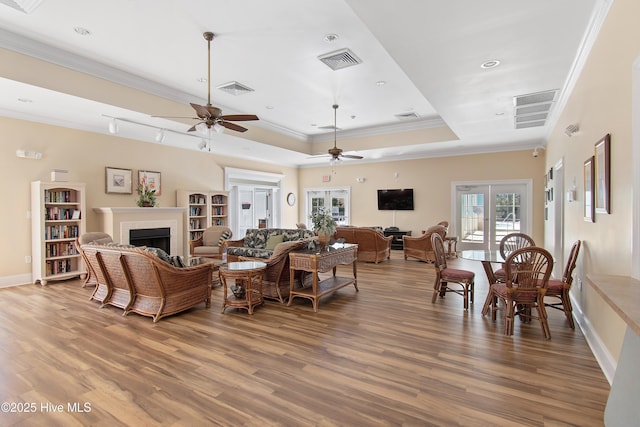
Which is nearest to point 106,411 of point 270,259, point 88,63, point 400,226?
point 270,259

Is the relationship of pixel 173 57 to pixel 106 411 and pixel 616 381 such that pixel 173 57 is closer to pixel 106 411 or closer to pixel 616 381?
pixel 106 411

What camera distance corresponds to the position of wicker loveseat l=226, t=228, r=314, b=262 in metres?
5.03

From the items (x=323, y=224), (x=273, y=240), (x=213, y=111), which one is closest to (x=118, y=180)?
(x=273, y=240)

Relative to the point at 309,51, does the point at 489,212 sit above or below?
below

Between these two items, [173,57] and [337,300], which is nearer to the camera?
[173,57]

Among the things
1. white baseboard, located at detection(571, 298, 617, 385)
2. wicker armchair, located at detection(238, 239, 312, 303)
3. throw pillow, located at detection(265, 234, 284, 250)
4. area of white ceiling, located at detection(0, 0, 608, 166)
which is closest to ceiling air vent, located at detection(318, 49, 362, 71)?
area of white ceiling, located at detection(0, 0, 608, 166)

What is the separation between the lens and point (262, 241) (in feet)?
20.0

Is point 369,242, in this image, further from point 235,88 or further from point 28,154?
point 28,154

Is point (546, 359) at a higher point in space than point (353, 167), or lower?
lower

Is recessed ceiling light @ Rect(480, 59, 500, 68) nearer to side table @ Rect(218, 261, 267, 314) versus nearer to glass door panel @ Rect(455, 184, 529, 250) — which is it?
side table @ Rect(218, 261, 267, 314)

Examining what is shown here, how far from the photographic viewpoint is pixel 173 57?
4.21 m

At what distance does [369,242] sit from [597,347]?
4.92m

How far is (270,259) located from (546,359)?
128 inches

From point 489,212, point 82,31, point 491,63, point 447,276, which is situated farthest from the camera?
point 489,212
